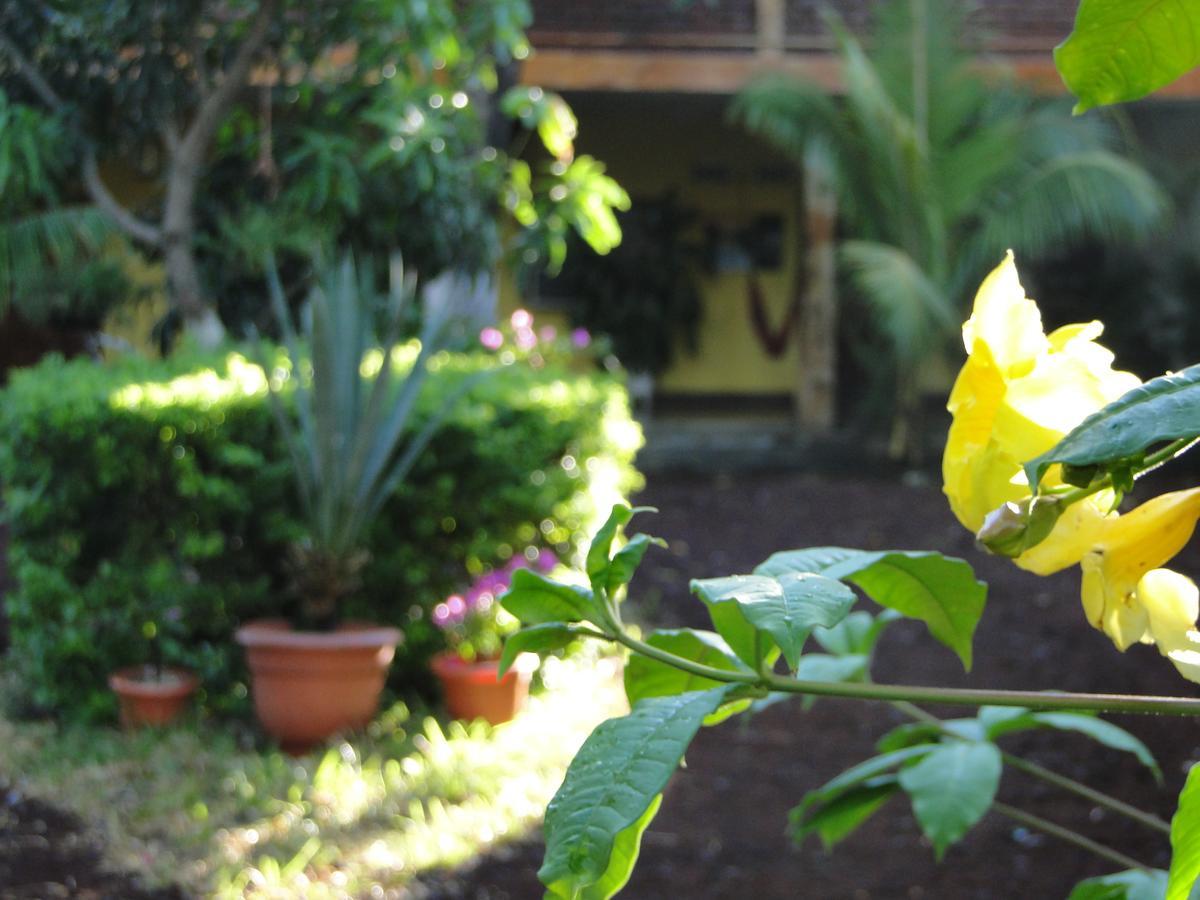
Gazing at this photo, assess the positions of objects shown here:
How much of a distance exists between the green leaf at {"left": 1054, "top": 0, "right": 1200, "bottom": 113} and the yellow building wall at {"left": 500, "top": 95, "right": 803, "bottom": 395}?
11.4m

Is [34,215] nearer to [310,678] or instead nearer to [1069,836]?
[310,678]

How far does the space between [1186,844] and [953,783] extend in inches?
28.3

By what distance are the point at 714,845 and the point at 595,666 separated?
6.00ft

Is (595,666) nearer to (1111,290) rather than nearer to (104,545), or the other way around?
(104,545)

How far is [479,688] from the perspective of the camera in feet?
15.3

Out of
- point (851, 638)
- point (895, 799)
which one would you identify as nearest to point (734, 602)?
point (851, 638)

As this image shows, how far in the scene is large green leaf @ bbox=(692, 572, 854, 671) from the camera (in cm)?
57

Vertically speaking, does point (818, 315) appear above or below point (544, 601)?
below

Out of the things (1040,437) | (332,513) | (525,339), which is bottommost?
(525,339)

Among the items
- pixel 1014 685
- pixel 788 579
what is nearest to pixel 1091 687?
pixel 1014 685

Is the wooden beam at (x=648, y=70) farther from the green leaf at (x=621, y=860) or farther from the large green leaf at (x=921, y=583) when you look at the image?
the green leaf at (x=621, y=860)

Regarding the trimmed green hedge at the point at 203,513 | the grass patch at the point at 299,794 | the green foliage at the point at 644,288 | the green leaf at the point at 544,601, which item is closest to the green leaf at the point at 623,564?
the green leaf at the point at 544,601

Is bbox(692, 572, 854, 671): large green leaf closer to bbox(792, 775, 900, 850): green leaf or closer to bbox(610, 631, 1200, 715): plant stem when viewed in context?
bbox(610, 631, 1200, 715): plant stem

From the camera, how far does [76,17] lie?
6.38 metres
